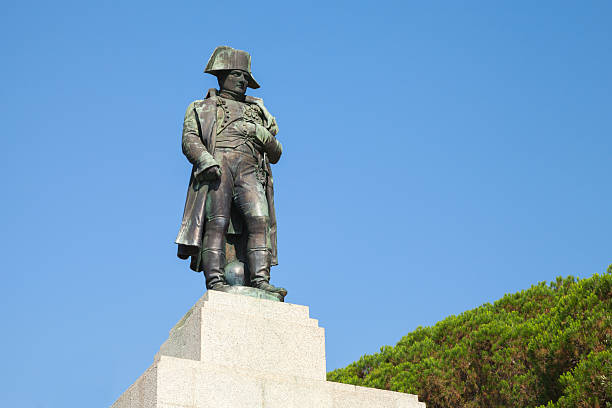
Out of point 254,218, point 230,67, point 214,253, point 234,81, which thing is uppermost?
point 230,67

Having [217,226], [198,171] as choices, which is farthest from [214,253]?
[198,171]

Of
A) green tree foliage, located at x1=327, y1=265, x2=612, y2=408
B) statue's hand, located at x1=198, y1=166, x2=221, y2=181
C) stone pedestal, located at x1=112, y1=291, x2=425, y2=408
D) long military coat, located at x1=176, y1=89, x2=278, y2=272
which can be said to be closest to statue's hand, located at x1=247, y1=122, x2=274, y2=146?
long military coat, located at x1=176, y1=89, x2=278, y2=272

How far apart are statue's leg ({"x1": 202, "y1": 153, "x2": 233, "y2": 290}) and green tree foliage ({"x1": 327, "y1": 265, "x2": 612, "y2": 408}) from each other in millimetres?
7441

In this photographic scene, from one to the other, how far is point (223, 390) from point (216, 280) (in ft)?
6.15

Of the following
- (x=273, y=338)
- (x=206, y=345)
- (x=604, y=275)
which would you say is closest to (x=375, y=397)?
(x=273, y=338)

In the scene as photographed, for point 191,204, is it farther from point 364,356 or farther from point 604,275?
point 364,356

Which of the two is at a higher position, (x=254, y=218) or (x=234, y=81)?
(x=234, y=81)

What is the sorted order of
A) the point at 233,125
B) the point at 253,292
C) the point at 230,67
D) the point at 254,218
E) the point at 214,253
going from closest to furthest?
the point at 253,292 → the point at 214,253 → the point at 254,218 → the point at 233,125 → the point at 230,67

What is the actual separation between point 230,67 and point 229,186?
1835 millimetres

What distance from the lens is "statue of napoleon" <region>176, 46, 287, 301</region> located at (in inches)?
462

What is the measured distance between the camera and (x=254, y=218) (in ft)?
39.1

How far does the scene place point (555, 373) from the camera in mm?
17328

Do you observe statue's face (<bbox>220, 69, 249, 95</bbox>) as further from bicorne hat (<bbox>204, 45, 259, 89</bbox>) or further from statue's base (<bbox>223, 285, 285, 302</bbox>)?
statue's base (<bbox>223, 285, 285, 302</bbox>)

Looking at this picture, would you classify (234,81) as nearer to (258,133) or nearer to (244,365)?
(258,133)
